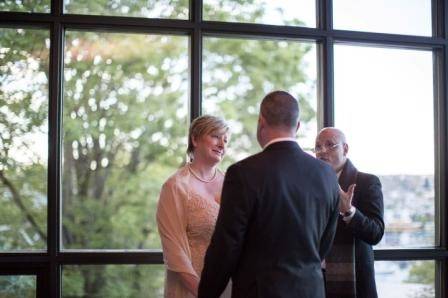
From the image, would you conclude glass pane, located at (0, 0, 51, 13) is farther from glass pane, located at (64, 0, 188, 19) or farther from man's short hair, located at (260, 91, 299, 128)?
man's short hair, located at (260, 91, 299, 128)

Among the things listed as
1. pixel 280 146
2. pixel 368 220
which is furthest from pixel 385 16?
pixel 280 146

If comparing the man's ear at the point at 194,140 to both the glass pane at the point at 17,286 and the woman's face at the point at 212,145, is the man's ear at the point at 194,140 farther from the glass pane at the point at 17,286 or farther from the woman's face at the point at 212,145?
the glass pane at the point at 17,286

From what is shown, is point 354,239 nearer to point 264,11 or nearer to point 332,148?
point 332,148

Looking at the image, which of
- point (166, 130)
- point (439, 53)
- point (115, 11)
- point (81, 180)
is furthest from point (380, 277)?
point (115, 11)

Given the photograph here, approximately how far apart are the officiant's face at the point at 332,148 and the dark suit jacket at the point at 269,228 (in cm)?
84

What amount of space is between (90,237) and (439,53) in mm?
2754

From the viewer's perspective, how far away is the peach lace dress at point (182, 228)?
2.46 meters

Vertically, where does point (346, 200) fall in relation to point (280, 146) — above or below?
below

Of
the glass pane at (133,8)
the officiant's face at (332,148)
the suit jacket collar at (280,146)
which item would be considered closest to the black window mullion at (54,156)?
the glass pane at (133,8)

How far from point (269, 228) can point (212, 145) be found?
0.86 meters

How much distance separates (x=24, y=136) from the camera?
3.30 metres

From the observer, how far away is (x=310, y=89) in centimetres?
370

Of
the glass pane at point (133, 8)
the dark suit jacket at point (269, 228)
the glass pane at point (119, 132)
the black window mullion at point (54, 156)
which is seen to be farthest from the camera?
the glass pane at point (119, 132)

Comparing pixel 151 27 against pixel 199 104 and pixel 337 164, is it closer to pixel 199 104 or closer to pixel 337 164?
pixel 199 104
